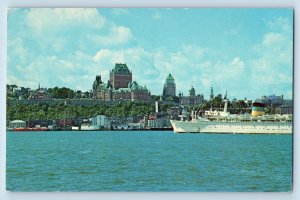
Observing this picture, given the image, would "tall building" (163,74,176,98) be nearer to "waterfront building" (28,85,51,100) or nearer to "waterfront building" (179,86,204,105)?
"waterfront building" (179,86,204,105)

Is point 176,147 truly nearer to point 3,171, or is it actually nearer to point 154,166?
point 154,166

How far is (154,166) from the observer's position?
5.73m

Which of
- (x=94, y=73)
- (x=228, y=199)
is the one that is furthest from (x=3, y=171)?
(x=228, y=199)

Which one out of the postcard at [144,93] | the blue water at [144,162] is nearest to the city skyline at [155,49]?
the postcard at [144,93]

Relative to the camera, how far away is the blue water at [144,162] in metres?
5.65

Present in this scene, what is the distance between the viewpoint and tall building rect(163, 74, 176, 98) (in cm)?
578

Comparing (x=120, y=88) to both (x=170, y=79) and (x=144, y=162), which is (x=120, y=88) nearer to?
(x=170, y=79)

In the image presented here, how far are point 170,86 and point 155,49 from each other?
341 millimetres

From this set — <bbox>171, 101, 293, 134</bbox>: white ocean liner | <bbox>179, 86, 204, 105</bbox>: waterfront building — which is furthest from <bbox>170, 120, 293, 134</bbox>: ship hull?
<bbox>179, 86, 204, 105</bbox>: waterfront building

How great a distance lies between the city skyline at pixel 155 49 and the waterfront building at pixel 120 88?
5 centimetres

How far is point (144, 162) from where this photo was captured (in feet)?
18.8

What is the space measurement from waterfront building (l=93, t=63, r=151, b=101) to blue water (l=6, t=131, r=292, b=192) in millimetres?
312

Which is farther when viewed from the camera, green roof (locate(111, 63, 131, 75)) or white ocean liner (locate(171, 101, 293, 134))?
white ocean liner (locate(171, 101, 293, 134))

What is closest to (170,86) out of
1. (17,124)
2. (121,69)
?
(121,69)
